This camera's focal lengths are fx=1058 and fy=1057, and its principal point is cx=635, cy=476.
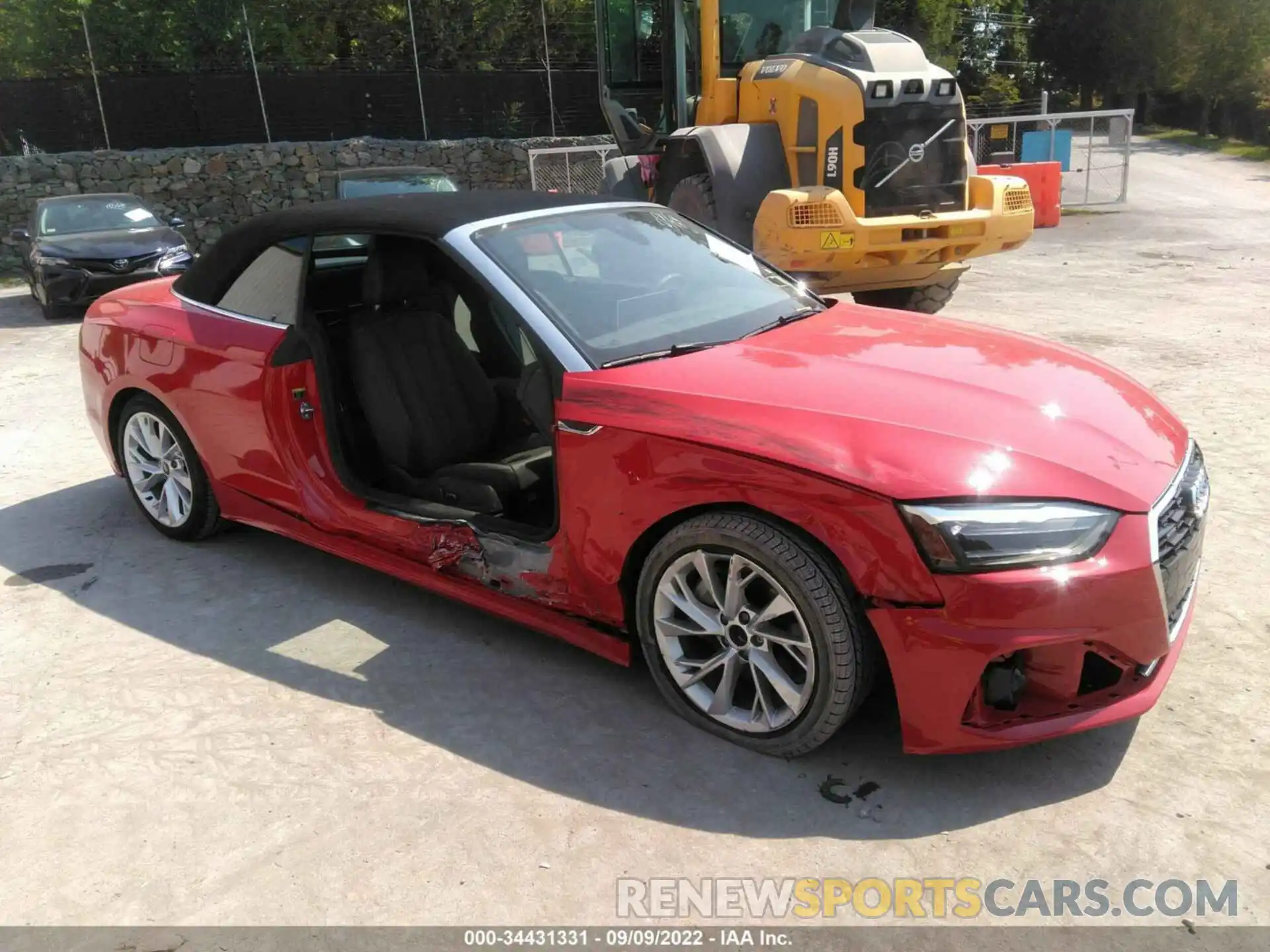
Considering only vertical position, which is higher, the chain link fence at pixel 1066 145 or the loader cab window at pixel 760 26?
the loader cab window at pixel 760 26

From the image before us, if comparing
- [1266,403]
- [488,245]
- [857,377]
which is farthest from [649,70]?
[857,377]

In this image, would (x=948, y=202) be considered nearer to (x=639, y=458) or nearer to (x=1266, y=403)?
(x=1266, y=403)

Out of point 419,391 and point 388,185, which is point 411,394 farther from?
point 388,185

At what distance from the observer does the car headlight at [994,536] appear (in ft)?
8.59

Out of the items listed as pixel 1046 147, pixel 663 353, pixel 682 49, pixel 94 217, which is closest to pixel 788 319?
pixel 663 353

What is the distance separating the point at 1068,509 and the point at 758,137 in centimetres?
681

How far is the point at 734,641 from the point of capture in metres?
3.05

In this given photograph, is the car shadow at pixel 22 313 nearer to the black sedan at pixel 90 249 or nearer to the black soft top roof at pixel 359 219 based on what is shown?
the black sedan at pixel 90 249

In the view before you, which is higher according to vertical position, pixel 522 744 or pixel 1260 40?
pixel 1260 40

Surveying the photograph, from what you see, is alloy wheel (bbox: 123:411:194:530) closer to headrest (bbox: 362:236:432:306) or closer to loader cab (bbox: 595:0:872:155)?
headrest (bbox: 362:236:432:306)

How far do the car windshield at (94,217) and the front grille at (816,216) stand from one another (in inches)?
358

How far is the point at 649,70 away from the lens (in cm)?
1020

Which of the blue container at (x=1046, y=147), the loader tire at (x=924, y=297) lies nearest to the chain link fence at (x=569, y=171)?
the blue container at (x=1046, y=147)

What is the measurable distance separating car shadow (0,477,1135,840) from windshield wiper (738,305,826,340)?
1233 millimetres
